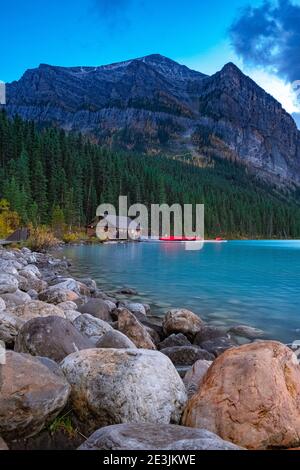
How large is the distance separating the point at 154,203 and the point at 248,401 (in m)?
118

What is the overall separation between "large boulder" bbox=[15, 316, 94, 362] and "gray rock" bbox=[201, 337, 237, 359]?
15.9 ft

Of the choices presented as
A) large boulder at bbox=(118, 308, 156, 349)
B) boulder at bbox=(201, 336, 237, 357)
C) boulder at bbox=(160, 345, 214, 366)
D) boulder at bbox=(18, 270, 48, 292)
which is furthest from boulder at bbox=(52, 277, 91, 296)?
boulder at bbox=(160, 345, 214, 366)

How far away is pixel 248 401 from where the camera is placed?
478cm

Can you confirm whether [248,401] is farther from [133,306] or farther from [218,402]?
[133,306]

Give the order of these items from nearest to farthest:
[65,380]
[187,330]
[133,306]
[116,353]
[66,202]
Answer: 1. [65,380]
2. [116,353]
3. [187,330]
4. [133,306]
5. [66,202]

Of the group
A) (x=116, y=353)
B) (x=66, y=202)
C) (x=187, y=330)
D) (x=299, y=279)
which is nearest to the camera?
(x=116, y=353)

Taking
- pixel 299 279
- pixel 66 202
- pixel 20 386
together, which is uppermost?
pixel 66 202

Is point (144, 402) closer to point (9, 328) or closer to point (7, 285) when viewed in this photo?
point (9, 328)

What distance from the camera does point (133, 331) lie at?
9.78 meters

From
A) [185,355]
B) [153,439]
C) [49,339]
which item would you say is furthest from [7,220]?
[153,439]

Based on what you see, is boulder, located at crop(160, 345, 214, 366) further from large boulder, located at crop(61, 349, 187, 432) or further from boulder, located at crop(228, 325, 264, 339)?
boulder, located at crop(228, 325, 264, 339)

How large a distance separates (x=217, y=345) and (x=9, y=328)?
5.88 meters

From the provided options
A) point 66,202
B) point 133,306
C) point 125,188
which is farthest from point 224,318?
point 125,188

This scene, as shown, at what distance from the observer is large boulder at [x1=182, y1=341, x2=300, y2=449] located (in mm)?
4727
